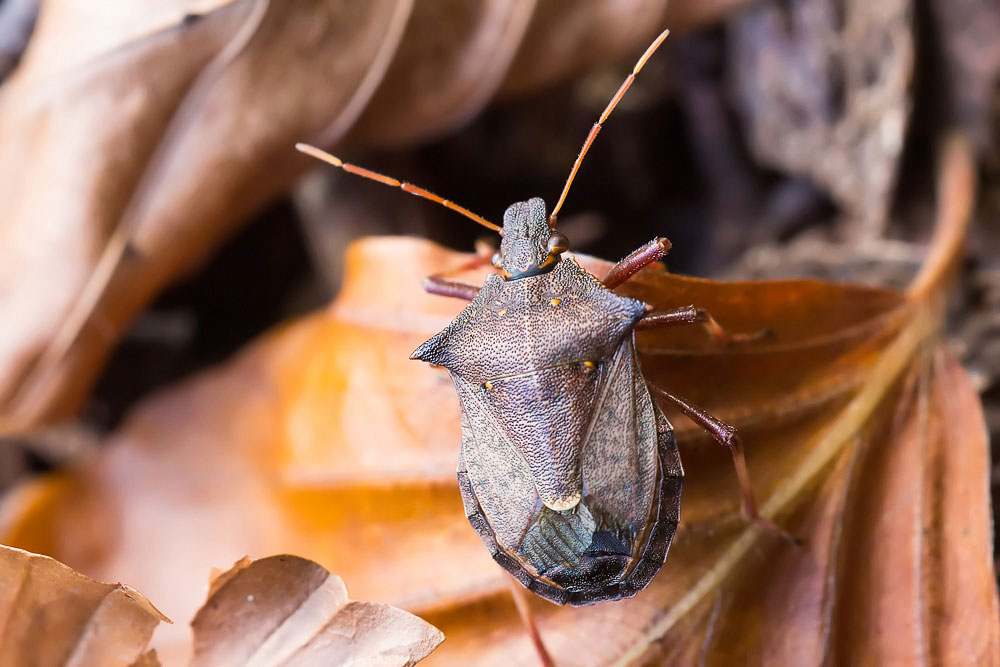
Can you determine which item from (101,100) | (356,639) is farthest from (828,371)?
(101,100)

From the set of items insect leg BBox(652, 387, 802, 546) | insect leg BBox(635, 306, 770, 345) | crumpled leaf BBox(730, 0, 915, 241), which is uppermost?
crumpled leaf BBox(730, 0, 915, 241)

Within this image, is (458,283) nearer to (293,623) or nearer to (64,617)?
(293,623)

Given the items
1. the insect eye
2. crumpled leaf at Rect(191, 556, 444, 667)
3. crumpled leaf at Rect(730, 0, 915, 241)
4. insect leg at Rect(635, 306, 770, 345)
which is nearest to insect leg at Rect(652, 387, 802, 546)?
insect leg at Rect(635, 306, 770, 345)

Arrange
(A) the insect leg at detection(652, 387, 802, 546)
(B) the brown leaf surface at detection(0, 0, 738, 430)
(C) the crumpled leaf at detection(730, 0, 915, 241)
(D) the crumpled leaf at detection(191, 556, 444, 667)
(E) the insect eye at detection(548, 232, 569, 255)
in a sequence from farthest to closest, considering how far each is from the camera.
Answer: (C) the crumpled leaf at detection(730, 0, 915, 241) → (B) the brown leaf surface at detection(0, 0, 738, 430) → (E) the insect eye at detection(548, 232, 569, 255) → (A) the insect leg at detection(652, 387, 802, 546) → (D) the crumpled leaf at detection(191, 556, 444, 667)

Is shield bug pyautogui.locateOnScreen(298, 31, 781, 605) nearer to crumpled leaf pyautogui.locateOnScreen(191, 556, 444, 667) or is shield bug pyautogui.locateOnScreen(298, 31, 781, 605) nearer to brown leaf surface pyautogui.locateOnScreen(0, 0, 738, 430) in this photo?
crumpled leaf pyautogui.locateOnScreen(191, 556, 444, 667)

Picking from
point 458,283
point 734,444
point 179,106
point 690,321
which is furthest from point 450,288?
point 179,106

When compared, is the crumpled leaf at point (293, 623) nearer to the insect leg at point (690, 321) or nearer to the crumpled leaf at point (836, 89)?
the insect leg at point (690, 321)

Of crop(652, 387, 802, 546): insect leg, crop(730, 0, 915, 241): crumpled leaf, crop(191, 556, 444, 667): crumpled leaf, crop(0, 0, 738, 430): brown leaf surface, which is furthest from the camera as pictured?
crop(730, 0, 915, 241): crumpled leaf

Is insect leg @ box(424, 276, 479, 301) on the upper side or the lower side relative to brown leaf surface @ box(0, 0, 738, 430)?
lower
